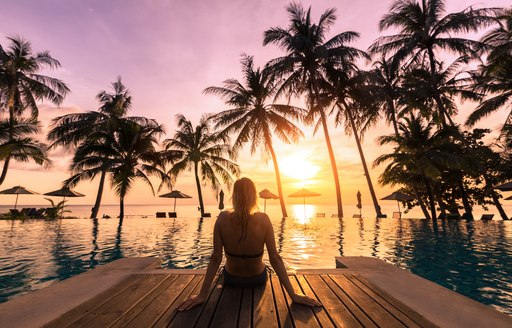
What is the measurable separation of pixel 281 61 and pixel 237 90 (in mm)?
4723

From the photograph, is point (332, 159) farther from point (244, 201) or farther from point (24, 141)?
point (24, 141)

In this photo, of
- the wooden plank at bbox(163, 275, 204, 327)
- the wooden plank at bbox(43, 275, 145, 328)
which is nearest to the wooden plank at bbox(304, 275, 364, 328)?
the wooden plank at bbox(163, 275, 204, 327)

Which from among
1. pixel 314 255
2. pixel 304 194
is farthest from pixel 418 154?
pixel 314 255

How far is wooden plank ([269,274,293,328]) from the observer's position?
247cm

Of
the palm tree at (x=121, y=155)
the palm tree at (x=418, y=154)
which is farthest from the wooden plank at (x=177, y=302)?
the palm tree at (x=418, y=154)

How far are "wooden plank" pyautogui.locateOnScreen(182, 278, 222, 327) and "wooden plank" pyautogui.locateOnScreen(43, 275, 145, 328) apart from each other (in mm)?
1227

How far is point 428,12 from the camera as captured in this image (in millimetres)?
20594

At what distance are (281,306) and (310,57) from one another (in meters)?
21.4

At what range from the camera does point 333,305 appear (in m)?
2.93

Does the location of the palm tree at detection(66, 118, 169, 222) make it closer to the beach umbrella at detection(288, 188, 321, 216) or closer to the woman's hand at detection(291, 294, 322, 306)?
the beach umbrella at detection(288, 188, 321, 216)

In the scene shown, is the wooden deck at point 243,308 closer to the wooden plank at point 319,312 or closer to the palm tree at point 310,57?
the wooden plank at point 319,312

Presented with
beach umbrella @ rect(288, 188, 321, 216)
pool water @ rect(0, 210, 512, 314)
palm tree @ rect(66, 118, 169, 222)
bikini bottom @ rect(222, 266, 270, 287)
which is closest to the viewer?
bikini bottom @ rect(222, 266, 270, 287)

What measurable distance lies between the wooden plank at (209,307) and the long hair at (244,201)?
78 centimetres

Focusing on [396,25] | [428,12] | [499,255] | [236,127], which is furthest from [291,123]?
[499,255]
